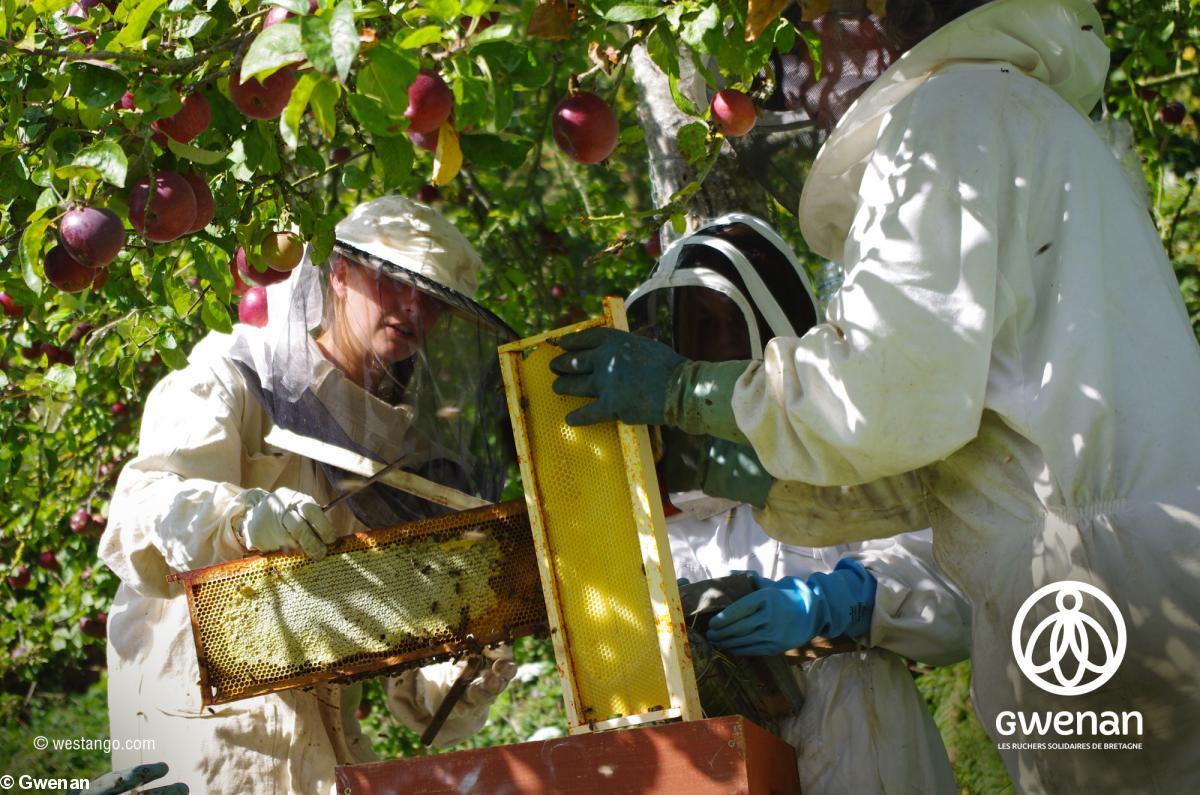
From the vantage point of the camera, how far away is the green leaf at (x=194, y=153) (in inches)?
96.2

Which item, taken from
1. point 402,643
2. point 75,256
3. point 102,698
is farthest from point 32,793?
point 75,256

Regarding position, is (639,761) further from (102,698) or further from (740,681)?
(102,698)

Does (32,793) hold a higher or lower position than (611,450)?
lower

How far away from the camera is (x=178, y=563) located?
323 cm

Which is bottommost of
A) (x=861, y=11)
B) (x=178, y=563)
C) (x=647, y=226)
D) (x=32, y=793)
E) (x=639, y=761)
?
(x=32, y=793)

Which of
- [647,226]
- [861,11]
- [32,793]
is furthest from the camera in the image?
[32,793]

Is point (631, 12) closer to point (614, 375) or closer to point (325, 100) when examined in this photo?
point (325, 100)

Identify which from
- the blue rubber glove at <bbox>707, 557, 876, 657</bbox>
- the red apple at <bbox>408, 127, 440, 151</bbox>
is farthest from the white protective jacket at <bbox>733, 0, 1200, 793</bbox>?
the red apple at <bbox>408, 127, 440, 151</bbox>

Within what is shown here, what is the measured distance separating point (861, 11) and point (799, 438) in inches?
38.8

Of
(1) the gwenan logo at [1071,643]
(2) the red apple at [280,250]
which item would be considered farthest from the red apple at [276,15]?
(1) the gwenan logo at [1071,643]

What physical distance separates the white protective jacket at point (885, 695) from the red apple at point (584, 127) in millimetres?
1376

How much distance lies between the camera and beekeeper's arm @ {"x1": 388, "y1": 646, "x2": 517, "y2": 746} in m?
3.89

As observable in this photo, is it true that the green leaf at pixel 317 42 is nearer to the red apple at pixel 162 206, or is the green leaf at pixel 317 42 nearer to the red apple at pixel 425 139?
the red apple at pixel 425 139

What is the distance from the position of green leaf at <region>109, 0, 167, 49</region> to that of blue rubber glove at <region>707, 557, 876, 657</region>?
76.1 inches
